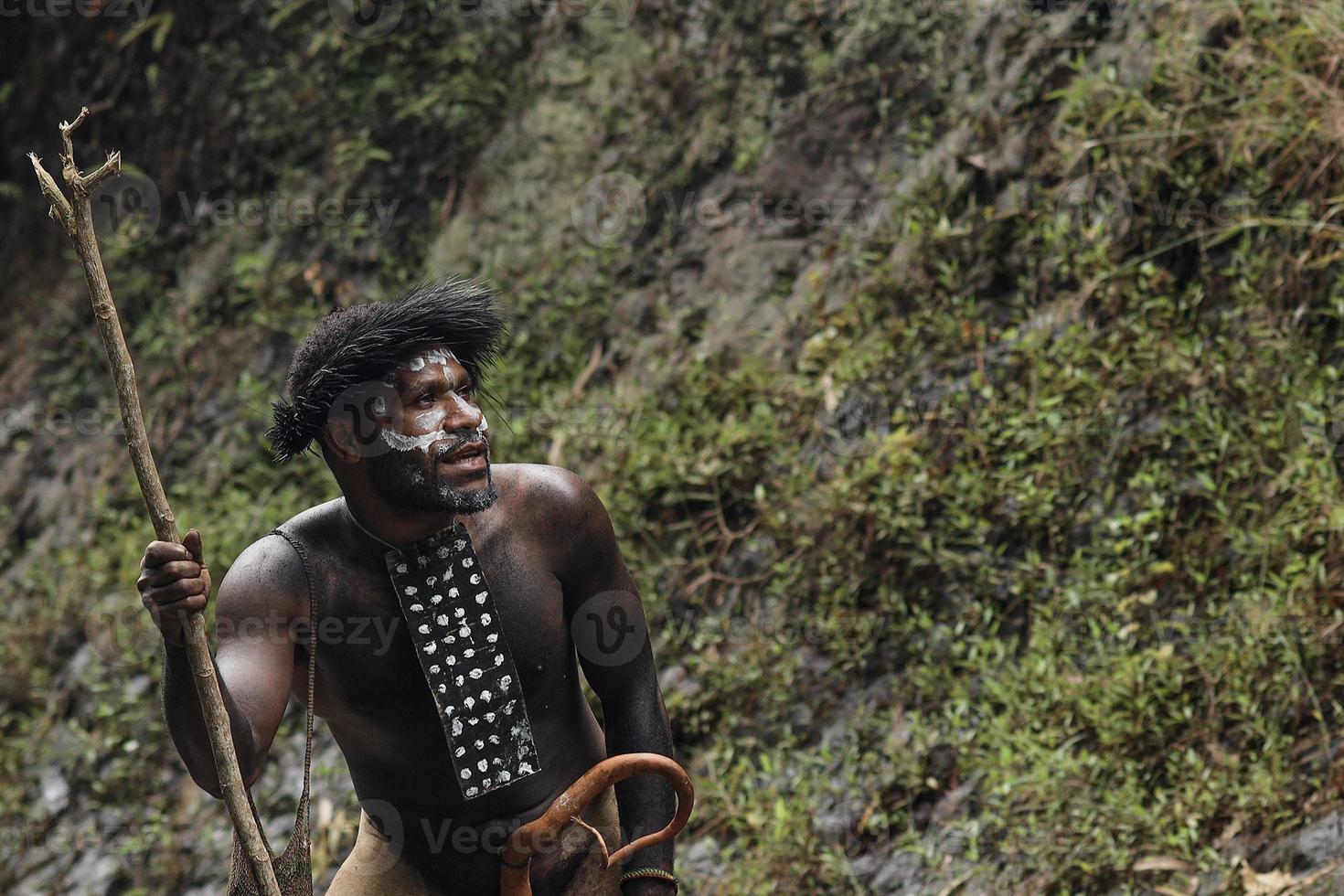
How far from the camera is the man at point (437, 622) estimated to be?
→ 295 centimetres

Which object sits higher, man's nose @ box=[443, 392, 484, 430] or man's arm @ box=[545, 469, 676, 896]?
man's nose @ box=[443, 392, 484, 430]

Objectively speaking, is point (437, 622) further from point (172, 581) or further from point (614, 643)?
point (172, 581)

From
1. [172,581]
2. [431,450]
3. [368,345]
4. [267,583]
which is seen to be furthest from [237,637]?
[368,345]

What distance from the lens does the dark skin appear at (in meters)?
2.95

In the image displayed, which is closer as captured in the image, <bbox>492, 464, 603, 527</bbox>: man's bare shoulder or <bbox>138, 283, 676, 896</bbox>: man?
<bbox>138, 283, 676, 896</bbox>: man

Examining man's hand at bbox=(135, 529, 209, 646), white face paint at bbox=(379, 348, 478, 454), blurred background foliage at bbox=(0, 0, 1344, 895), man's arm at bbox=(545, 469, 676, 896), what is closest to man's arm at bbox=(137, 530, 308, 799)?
man's hand at bbox=(135, 529, 209, 646)

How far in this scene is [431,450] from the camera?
2932 millimetres

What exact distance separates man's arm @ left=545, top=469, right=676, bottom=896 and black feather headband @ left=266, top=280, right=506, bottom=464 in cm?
40

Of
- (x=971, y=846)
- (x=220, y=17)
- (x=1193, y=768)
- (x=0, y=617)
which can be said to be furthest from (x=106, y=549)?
(x=1193, y=768)

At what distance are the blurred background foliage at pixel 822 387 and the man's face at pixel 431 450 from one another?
2332mm

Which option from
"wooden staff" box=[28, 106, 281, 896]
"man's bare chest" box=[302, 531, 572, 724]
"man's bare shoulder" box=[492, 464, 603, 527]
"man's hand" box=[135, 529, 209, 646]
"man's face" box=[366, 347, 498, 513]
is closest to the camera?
"wooden staff" box=[28, 106, 281, 896]

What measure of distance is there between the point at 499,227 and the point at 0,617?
9.93 feet

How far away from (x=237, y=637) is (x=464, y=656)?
449mm

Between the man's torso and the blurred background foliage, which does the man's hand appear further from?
the blurred background foliage
